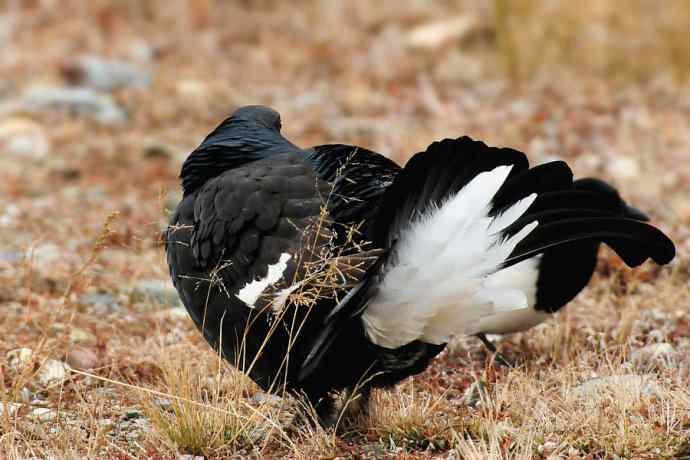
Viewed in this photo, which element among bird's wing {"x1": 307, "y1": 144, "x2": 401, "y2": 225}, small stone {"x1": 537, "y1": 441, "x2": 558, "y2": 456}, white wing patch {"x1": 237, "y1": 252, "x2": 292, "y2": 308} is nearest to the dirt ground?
small stone {"x1": 537, "y1": 441, "x2": 558, "y2": 456}

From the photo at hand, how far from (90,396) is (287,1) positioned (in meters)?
10.9

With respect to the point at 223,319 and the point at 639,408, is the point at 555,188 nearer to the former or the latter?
the point at 639,408

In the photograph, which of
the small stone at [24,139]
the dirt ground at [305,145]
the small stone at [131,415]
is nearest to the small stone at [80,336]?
the dirt ground at [305,145]

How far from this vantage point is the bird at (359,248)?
340 cm

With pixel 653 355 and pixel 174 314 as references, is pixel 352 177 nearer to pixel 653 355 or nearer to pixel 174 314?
pixel 653 355

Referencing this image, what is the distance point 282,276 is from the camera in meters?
3.67

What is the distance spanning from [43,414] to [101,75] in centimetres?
763

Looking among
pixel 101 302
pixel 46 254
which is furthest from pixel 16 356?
pixel 46 254

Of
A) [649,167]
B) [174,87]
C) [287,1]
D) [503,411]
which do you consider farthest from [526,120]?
[503,411]

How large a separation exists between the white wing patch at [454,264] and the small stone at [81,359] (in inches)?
72.5

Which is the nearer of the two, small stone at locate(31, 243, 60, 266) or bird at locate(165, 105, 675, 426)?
bird at locate(165, 105, 675, 426)

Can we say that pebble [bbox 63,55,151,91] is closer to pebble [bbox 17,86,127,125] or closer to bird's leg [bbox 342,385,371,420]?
pebble [bbox 17,86,127,125]

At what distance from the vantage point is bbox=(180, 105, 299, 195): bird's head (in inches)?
171

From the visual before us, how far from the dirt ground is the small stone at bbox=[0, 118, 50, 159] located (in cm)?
3
